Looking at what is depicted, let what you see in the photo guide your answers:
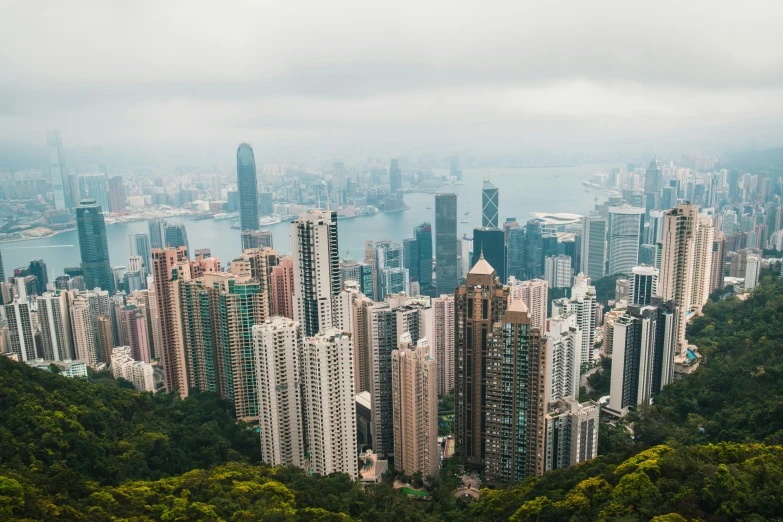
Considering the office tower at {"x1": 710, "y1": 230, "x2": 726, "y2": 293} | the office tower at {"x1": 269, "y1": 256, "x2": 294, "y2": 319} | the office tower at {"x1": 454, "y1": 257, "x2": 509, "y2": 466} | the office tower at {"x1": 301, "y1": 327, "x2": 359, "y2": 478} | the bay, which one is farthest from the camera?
the bay

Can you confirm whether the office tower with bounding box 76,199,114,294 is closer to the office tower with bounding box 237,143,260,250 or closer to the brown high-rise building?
the office tower with bounding box 237,143,260,250

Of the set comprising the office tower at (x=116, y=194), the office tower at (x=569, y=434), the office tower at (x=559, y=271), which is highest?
the office tower at (x=116, y=194)

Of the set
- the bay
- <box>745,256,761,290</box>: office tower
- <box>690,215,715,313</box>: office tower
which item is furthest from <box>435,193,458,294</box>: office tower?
<box>745,256,761,290</box>: office tower

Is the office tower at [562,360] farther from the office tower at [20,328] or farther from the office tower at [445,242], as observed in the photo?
the office tower at [20,328]

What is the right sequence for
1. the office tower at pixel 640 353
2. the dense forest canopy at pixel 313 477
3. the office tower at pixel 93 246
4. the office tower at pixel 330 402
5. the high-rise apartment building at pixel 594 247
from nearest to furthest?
the dense forest canopy at pixel 313 477 → the office tower at pixel 330 402 → the office tower at pixel 640 353 → the office tower at pixel 93 246 → the high-rise apartment building at pixel 594 247

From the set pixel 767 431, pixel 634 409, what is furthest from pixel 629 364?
pixel 767 431

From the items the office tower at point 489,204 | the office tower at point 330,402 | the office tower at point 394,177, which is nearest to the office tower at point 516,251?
the office tower at point 489,204

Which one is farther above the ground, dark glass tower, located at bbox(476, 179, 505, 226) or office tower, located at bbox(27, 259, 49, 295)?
dark glass tower, located at bbox(476, 179, 505, 226)
